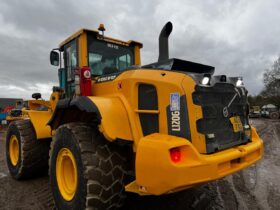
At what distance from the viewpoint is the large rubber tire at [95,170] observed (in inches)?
118

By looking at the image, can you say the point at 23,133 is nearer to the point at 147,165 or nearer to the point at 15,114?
the point at 147,165

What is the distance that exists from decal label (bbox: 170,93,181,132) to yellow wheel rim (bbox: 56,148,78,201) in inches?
55.6

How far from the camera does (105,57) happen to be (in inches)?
181

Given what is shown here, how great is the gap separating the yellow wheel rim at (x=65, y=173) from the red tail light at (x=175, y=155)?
1465 mm

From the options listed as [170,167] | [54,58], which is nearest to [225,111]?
[170,167]

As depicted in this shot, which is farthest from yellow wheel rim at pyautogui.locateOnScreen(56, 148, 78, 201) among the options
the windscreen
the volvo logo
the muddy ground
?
the volvo logo

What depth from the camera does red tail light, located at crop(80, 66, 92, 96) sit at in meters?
3.73

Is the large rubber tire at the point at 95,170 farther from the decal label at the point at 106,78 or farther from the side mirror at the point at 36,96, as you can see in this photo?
the side mirror at the point at 36,96

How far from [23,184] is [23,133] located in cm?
92

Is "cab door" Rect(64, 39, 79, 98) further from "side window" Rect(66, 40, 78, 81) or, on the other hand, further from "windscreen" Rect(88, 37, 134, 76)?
"windscreen" Rect(88, 37, 134, 76)

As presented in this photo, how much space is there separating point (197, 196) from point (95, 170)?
1.87m

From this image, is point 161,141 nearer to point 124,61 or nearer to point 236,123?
point 236,123

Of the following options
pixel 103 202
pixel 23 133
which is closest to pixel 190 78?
pixel 103 202

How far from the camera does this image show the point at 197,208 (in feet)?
12.4
